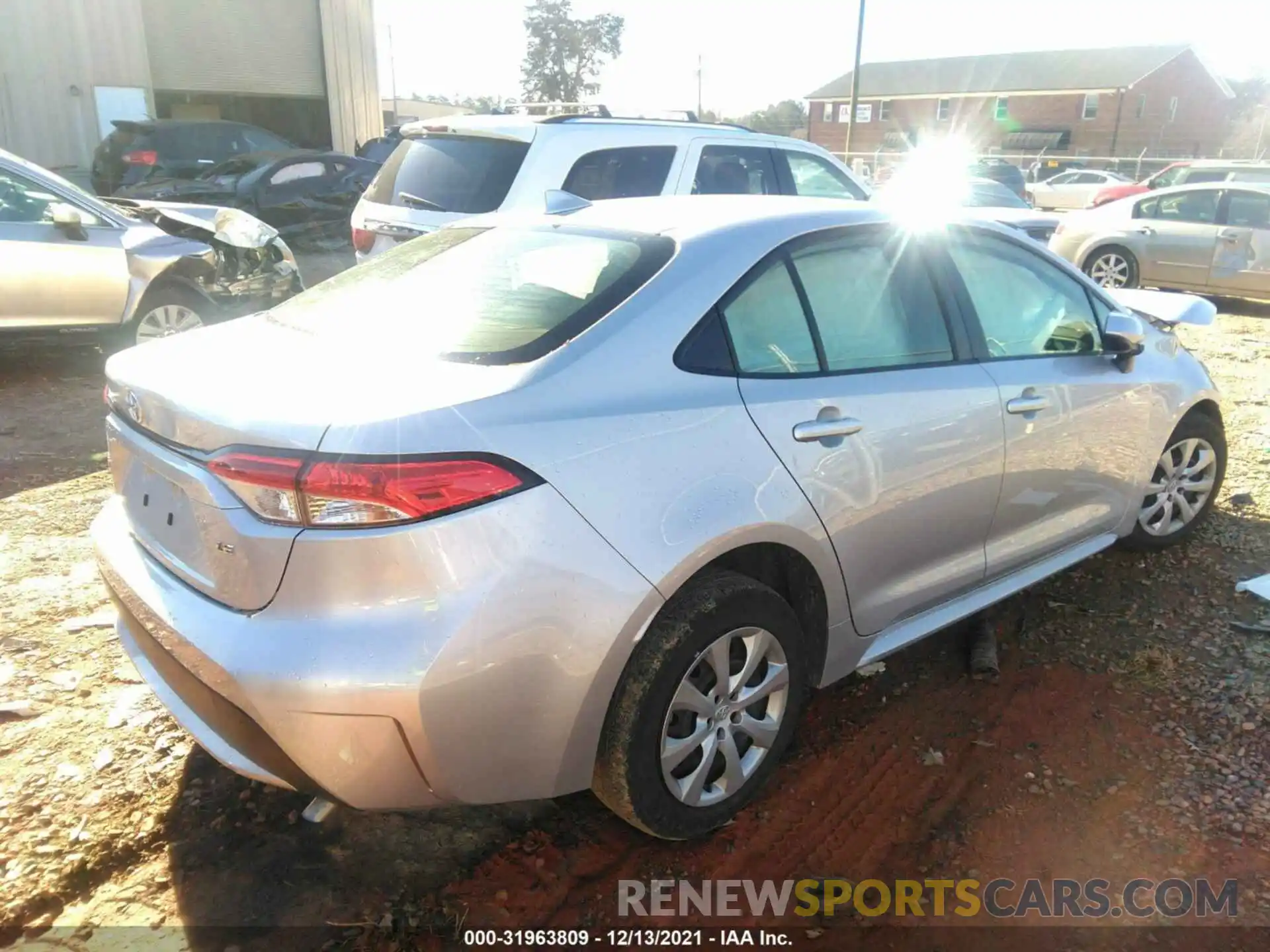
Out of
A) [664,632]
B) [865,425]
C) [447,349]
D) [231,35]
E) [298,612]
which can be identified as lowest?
[664,632]

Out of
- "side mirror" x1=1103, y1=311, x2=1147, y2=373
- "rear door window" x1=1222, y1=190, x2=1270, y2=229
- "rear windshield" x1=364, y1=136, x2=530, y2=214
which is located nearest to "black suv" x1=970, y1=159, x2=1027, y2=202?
"rear door window" x1=1222, y1=190, x2=1270, y2=229

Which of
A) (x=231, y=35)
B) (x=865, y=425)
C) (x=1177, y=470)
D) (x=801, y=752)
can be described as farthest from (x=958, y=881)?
(x=231, y=35)

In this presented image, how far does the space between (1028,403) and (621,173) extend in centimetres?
393

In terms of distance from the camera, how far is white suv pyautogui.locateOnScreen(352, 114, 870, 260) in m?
5.99

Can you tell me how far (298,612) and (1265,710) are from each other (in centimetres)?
312

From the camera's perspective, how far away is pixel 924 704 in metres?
3.35

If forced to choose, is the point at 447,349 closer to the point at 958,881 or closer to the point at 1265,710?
the point at 958,881

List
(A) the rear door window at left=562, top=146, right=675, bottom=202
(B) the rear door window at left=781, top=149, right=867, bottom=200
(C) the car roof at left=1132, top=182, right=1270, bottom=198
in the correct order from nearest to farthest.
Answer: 1. (A) the rear door window at left=562, top=146, right=675, bottom=202
2. (B) the rear door window at left=781, top=149, right=867, bottom=200
3. (C) the car roof at left=1132, top=182, right=1270, bottom=198

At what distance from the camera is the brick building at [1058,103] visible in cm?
5016

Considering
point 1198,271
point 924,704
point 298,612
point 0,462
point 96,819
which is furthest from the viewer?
point 1198,271

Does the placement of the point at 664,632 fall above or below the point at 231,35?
below

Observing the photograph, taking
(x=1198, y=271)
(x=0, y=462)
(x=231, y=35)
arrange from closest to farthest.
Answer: (x=0, y=462) < (x=1198, y=271) < (x=231, y=35)

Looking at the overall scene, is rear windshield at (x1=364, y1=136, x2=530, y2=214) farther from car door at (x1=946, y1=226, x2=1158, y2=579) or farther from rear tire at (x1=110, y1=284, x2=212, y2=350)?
car door at (x1=946, y1=226, x2=1158, y2=579)

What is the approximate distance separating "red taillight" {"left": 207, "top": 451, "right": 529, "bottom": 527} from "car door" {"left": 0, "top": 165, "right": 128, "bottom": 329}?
18.5 ft
